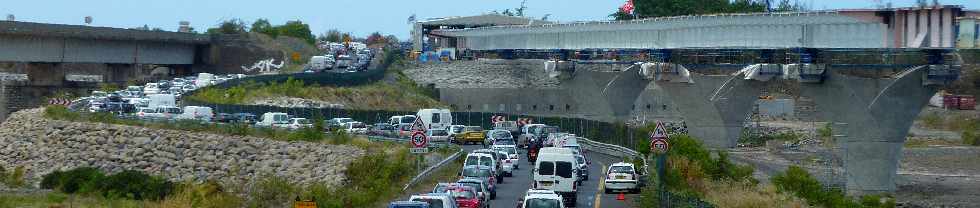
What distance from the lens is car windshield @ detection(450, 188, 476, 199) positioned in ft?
130

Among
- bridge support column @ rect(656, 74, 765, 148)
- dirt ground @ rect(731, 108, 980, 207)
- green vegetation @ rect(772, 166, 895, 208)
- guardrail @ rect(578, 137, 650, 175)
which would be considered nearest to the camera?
green vegetation @ rect(772, 166, 895, 208)

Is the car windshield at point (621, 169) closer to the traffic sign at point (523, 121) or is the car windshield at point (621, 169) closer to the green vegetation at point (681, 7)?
the traffic sign at point (523, 121)

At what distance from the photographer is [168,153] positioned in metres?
74.9

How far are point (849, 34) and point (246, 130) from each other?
28.2 m

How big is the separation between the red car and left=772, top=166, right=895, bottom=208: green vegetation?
963 centimetres

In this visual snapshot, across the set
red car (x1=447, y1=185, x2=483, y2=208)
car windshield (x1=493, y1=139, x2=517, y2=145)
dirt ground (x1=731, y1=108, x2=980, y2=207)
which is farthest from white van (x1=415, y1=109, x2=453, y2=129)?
red car (x1=447, y1=185, x2=483, y2=208)

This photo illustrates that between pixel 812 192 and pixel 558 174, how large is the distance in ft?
24.3

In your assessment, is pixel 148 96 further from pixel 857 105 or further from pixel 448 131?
pixel 857 105

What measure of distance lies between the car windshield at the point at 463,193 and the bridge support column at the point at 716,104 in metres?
31.3

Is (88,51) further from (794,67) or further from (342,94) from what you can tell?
(794,67)

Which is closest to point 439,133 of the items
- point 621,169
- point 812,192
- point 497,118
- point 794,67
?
point 497,118

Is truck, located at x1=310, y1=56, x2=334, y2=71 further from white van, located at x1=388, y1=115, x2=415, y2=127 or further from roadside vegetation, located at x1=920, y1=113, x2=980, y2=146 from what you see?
roadside vegetation, located at x1=920, y1=113, x2=980, y2=146

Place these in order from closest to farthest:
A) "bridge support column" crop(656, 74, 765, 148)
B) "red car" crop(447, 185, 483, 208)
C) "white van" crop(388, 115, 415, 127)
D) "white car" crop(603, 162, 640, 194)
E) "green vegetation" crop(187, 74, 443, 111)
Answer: "red car" crop(447, 185, 483, 208) → "white car" crop(603, 162, 640, 194) → "bridge support column" crop(656, 74, 765, 148) → "white van" crop(388, 115, 415, 127) → "green vegetation" crop(187, 74, 443, 111)

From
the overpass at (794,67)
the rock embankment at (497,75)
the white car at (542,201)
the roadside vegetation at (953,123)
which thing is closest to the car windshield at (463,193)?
the white car at (542,201)
